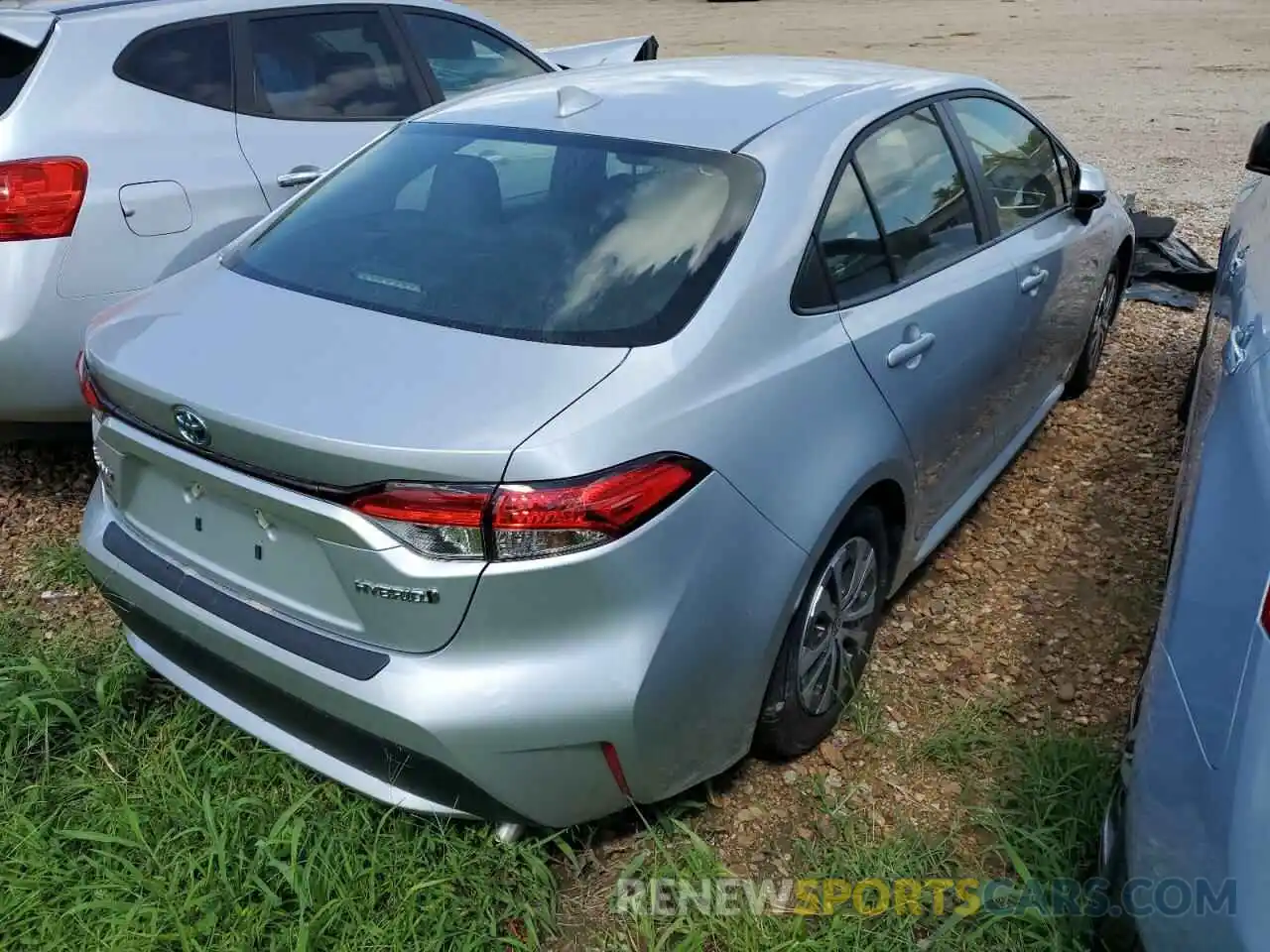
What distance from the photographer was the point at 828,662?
8.67 feet

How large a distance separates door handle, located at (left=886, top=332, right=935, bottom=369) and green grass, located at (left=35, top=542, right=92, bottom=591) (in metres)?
2.52

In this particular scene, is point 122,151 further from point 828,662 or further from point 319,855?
point 828,662

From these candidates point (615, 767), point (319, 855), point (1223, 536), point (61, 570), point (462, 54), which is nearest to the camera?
point (1223, 536)

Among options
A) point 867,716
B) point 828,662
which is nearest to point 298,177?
point 828,662

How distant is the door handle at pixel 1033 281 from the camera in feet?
11.1

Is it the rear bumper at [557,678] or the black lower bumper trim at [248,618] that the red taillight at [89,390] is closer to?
the black lower bumper trim at [248,618]

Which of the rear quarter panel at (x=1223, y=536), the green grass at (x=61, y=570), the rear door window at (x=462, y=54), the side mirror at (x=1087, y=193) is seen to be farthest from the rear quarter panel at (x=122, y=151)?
the rear quarter panel at (x=1223, y=536)

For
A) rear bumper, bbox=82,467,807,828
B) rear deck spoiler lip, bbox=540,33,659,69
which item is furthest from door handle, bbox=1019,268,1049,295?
rear deck spoiler lip, bbox=540,33,659,69

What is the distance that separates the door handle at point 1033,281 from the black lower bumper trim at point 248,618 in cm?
239

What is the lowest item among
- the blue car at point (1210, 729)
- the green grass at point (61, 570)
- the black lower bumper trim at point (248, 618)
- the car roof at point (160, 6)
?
the green grass at point (61, 570)

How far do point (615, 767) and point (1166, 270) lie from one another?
17.9ft

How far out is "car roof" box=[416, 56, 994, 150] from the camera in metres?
2.60

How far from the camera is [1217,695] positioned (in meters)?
1.60

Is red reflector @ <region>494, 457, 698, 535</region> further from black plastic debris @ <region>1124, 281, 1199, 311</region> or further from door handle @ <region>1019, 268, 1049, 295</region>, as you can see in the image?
black plastic debris @ <region>1124, 281, 1199, 311</region>
